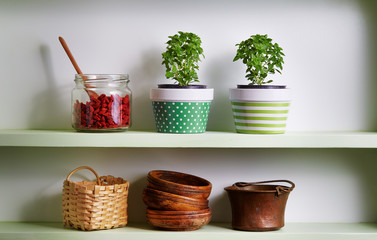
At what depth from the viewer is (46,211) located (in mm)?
1759

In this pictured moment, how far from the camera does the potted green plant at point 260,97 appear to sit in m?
1.56

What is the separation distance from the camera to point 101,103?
61.4 inches

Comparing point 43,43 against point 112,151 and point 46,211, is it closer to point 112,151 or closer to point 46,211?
point 112,151

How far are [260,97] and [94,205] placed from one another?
598 millimetres

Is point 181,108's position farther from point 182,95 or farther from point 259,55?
point 259,55

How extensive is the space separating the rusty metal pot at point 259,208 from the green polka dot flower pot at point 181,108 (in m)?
0.25

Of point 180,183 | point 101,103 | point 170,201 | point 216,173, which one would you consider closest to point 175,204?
point 170,201

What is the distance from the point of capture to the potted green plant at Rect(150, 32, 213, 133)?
156 centimetres

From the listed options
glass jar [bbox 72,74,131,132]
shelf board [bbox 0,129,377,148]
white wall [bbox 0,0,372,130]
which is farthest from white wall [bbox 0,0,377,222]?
shelf board [bbox 0,129,377,148]

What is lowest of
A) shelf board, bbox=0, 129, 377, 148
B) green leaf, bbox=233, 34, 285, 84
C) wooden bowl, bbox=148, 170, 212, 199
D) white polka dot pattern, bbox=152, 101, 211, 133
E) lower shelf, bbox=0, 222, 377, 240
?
lower shelf, bbox=0, 222, 377, 240

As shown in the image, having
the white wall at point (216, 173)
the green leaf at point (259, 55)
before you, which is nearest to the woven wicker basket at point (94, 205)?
the white wall at point (216, 173)

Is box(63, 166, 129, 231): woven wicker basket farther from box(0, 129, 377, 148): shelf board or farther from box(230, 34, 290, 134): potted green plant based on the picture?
box(230, 34, 290, 134): potted green plant

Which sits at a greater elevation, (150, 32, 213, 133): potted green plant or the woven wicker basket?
(150, 32, 213, 133): potted green plant

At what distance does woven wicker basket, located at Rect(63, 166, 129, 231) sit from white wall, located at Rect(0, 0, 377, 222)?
0.48 feet
